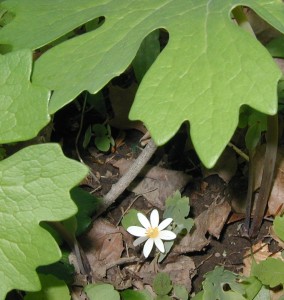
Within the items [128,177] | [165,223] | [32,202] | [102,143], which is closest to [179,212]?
[165,223]

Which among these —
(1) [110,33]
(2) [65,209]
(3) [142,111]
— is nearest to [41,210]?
(2) [65,209]

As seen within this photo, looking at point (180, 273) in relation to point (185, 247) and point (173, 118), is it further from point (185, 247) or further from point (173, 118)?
point (173, 118)

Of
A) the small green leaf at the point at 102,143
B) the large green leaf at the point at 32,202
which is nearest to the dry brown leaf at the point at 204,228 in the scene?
the small green leaf at the point at 102,143

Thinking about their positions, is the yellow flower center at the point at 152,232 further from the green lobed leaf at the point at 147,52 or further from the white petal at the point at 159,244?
the green lobed leaf at the point at 147,52

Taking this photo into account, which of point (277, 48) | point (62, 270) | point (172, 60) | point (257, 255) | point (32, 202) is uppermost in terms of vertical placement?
point (172, 60)

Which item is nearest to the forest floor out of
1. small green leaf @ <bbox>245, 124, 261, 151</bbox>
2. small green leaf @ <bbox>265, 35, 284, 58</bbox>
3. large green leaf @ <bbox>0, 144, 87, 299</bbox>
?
small green leaf @ <bbox>245, 124, 261, 151</bbox>

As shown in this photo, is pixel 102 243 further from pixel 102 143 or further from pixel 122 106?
pixel 122 106
